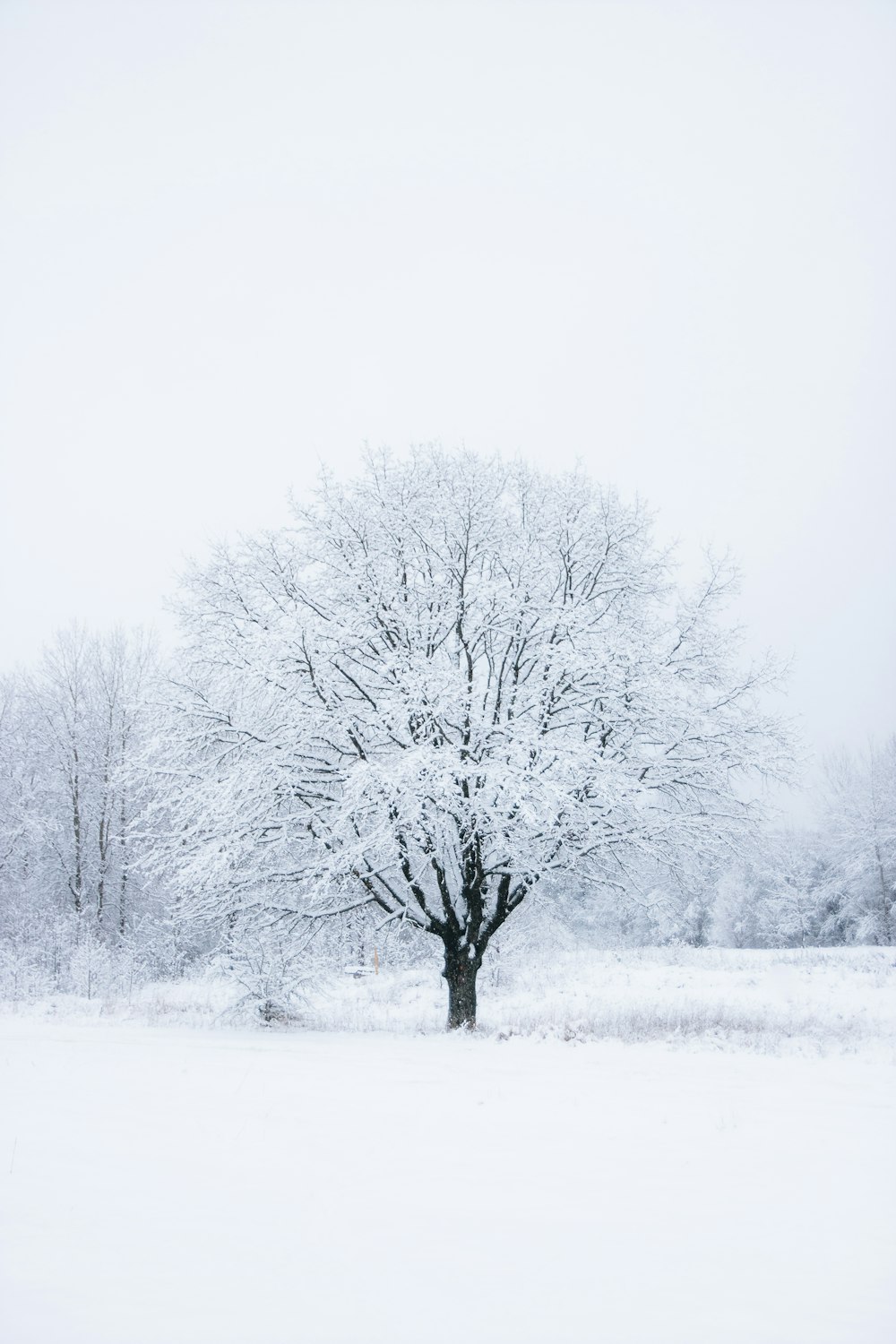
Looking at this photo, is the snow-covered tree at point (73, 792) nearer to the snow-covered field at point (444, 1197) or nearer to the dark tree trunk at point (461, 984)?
the dark tree trunk at point (461, 984)

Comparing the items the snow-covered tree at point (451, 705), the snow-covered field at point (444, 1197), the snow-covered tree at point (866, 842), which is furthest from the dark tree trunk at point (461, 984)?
the snow-covered tree at point (866, 842)

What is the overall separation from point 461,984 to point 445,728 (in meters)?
4.49

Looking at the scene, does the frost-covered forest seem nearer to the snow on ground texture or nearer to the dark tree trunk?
the dark tree trunk

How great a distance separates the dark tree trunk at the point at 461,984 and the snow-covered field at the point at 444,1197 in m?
3.25

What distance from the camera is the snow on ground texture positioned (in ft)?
10.2

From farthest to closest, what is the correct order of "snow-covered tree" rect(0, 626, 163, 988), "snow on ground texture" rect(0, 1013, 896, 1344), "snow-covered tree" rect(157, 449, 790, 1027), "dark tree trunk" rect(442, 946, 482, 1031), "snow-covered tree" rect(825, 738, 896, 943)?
"snow-covered tree" rect(825, 738, 896, 943) < "snow-covered tree" rect(0, 626, 163, 988) < "dark tree trunk" rect(442, 946, 482, 1031) < "snow-covered tree" rect(157, 449, 790, 1027) < "snow on ground texture" rect(0, 1013, 896, 1344)

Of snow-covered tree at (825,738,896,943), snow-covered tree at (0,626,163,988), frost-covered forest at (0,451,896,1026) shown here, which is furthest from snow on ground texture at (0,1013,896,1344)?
snow-covered tree at (825,738,896,943)

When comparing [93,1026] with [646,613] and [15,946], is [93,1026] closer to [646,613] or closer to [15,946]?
[646,613]

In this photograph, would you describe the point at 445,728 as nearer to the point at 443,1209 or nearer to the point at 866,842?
the point at 443,1209

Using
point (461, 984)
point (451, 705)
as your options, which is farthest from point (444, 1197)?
point (461, 984)

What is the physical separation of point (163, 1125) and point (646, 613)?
10.6 meters

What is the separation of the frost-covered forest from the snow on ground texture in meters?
4.10

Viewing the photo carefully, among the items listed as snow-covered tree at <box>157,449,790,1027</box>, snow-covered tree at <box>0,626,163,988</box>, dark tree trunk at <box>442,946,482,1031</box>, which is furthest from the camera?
snow-covered tree at <box>0,626,163,988</box>

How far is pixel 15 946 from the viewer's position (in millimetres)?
23531
